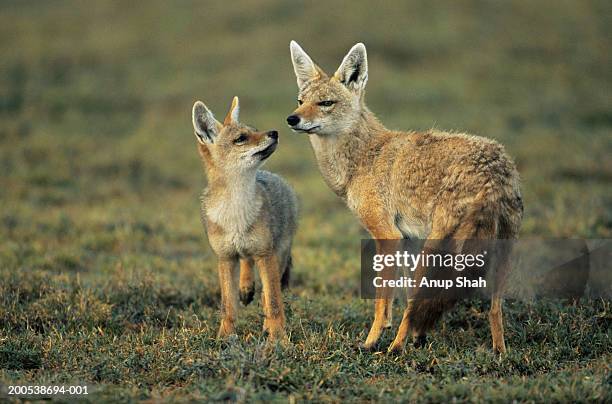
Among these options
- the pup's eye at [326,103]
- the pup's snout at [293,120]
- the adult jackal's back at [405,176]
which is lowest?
the adult jackal's back at [405,176]

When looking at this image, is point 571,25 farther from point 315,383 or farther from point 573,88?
point 315,383

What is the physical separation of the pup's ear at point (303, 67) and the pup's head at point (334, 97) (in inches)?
0.4

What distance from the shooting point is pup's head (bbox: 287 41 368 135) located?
22.2 ft

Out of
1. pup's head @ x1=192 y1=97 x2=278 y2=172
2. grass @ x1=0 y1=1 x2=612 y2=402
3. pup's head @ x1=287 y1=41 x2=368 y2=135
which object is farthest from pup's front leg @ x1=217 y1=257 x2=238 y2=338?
pup's head @ x1=287 y1=41 x2=368 y2=135

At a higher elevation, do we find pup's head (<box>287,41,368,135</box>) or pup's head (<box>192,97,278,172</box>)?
pup's head (<box>287,41,368,135</box>)

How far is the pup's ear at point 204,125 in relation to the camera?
673 centimetres

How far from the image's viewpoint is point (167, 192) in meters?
13.5

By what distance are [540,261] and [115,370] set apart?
521 centimetres

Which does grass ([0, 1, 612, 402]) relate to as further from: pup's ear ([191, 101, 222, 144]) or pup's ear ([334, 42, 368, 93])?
pup's ear ([334, 42, 368, 93])

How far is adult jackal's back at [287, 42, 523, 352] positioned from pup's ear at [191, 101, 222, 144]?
0.80m

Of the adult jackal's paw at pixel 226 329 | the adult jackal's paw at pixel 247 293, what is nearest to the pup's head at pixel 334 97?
the adult jackal's paw at pixel 247 293

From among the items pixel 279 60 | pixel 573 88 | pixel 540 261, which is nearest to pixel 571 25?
pixel 573 88

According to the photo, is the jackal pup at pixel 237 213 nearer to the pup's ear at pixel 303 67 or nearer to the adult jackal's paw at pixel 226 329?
the adult jackal's paw at pixel 226 329

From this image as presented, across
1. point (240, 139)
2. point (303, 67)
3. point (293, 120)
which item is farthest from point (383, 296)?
point (303, 67)
